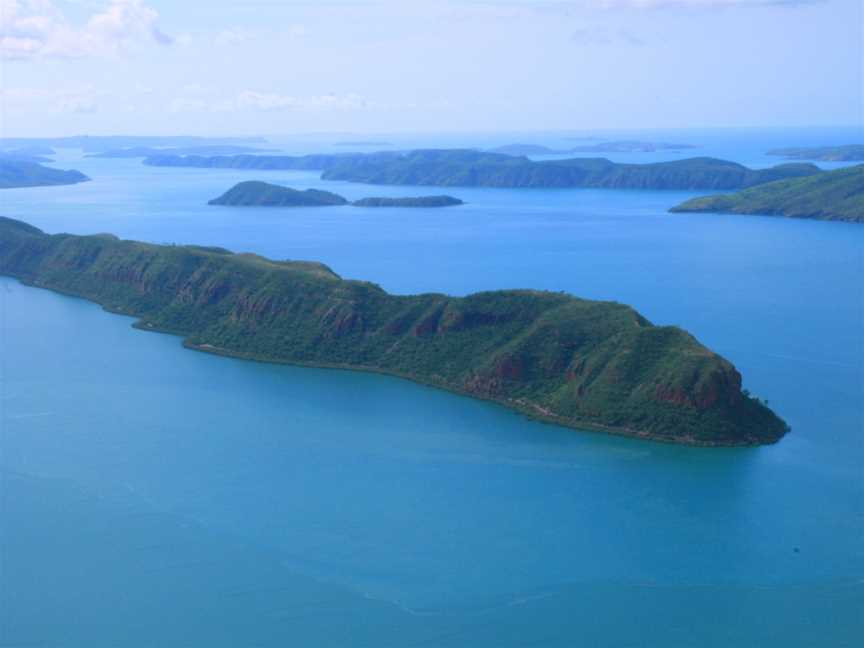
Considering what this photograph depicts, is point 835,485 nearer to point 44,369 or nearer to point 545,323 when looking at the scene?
point 545,323

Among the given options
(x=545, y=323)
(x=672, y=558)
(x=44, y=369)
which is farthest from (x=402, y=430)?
(x=44, y=369)

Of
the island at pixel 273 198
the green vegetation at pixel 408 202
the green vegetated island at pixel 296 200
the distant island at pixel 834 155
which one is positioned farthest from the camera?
the distant island at pixel 834 155

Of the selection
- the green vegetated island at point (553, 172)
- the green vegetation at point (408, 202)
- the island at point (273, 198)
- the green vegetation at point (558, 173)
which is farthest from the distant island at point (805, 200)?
the island at point (273, 198)

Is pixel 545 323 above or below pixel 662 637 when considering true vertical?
above

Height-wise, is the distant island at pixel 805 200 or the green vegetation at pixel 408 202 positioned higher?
the distant island at pixel 805 200

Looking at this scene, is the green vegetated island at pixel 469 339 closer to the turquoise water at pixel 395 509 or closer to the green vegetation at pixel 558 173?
the turquoise water at pixel 395 509

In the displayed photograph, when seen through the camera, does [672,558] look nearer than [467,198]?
Yes

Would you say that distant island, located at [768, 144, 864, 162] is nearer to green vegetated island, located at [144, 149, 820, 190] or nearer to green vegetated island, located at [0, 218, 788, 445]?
green vegetated island, located at [144, 149, 820, 190]
